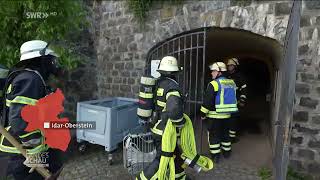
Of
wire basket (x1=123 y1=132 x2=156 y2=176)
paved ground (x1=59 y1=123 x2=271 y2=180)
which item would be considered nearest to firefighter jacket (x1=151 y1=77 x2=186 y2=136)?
wire basket (x1=123 y1=132 x2=156 y2=176)

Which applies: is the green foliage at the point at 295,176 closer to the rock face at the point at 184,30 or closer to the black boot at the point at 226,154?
the rock face at the point at 184,30

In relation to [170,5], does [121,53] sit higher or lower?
lower

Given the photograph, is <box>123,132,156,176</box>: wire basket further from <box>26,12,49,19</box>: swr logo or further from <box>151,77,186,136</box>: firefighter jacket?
<box>26,12,49,19</box>: swr logo

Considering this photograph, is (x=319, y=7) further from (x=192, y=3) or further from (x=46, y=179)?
(x=46, y=179)

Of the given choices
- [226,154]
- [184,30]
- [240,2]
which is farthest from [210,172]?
[240,2]

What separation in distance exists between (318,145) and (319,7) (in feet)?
7.21

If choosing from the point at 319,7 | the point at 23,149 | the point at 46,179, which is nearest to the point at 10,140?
the point at 23,149

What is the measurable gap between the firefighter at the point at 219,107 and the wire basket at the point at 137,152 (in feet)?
4.37

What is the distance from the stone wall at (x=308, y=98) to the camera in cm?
454

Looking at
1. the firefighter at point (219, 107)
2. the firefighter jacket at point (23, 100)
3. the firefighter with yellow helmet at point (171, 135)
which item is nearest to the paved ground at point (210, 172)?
the firefighter at point (219, 107)

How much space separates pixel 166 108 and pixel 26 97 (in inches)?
65.2

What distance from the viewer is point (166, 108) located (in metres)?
3.70

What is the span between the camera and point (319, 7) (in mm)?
4469

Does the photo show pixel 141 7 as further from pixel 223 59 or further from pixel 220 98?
pixel 223 59
